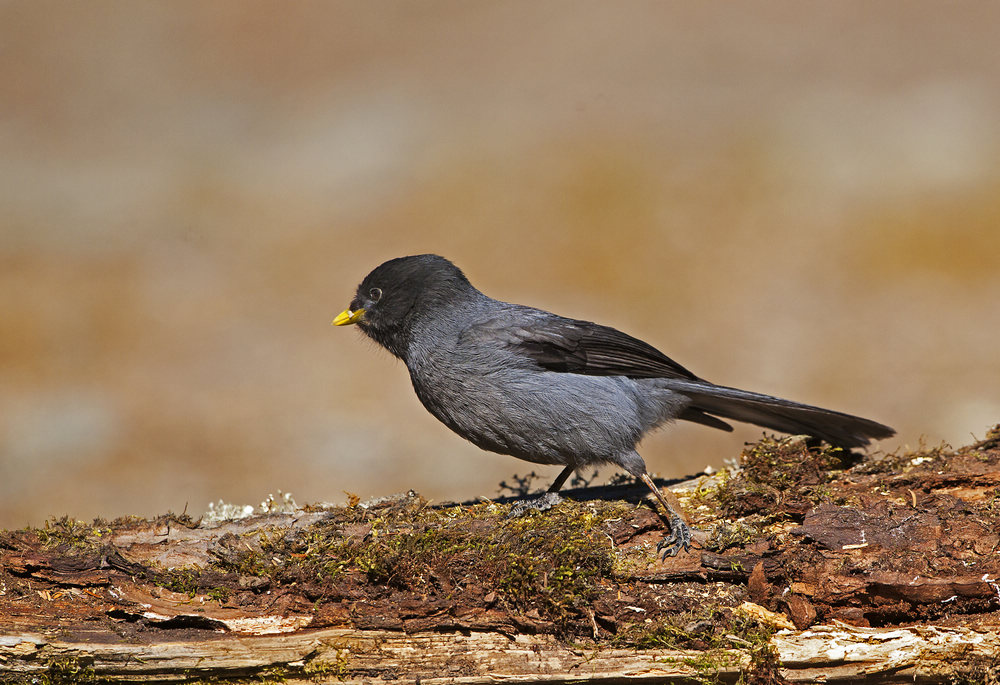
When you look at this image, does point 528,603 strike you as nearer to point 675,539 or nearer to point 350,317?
point 675,539

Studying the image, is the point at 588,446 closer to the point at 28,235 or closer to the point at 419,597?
the point at 419,597

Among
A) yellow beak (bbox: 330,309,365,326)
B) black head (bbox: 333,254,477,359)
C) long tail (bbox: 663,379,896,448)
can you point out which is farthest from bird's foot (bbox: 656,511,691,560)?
yellow beak (bbox: 330,309,365,326)

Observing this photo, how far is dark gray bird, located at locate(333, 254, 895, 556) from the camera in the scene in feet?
18.7

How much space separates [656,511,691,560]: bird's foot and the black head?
7.42ft

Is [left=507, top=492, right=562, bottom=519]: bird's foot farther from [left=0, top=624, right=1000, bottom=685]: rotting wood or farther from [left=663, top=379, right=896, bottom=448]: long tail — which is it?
[left=663, top=379, right=896, bottom=448]: long tail

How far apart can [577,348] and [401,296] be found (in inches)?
52.5

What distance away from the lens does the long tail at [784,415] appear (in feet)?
19.1

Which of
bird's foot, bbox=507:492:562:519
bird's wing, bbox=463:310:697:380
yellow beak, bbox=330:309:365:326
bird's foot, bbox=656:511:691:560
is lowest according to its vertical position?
bird's foot, bbox=656:511:691:560

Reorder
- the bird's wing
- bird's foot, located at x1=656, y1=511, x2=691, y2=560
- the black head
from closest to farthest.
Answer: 1. bird's foot, located at x1=656, y1=511, x2=691, y2=560
2. the bird's wing
3. the black head

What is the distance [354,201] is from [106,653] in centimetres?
1297

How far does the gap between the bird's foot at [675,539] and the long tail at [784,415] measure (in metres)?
1.22

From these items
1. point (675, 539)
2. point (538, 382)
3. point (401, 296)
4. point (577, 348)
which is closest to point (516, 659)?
point (675, 539)

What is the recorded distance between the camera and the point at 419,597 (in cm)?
459

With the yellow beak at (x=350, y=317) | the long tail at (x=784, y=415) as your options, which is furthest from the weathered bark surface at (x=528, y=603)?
the yellow beak at (x=350, y=317)
